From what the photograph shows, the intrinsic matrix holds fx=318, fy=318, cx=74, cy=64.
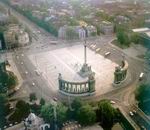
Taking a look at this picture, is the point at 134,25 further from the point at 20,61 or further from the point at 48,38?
the point at 20,61

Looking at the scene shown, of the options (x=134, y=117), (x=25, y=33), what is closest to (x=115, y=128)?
(x=134, y=117)

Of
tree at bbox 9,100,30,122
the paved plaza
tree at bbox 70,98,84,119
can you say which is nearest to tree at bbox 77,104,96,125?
tree at bbox 70,98,84,119

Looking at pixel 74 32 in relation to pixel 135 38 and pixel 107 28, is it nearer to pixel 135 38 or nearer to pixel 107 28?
pixel 107 28

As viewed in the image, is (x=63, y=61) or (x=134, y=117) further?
(x=63, y=61)

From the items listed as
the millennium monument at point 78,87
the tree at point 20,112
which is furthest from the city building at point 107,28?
the tree at point 20,112

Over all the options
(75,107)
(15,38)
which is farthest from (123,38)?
(75,107)

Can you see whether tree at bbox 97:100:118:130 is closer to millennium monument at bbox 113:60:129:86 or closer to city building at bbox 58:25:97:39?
millennium monument at bbox 113:60:129:86

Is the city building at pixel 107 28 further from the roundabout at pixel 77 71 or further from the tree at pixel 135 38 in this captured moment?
the roundabout at pixel 77 71
